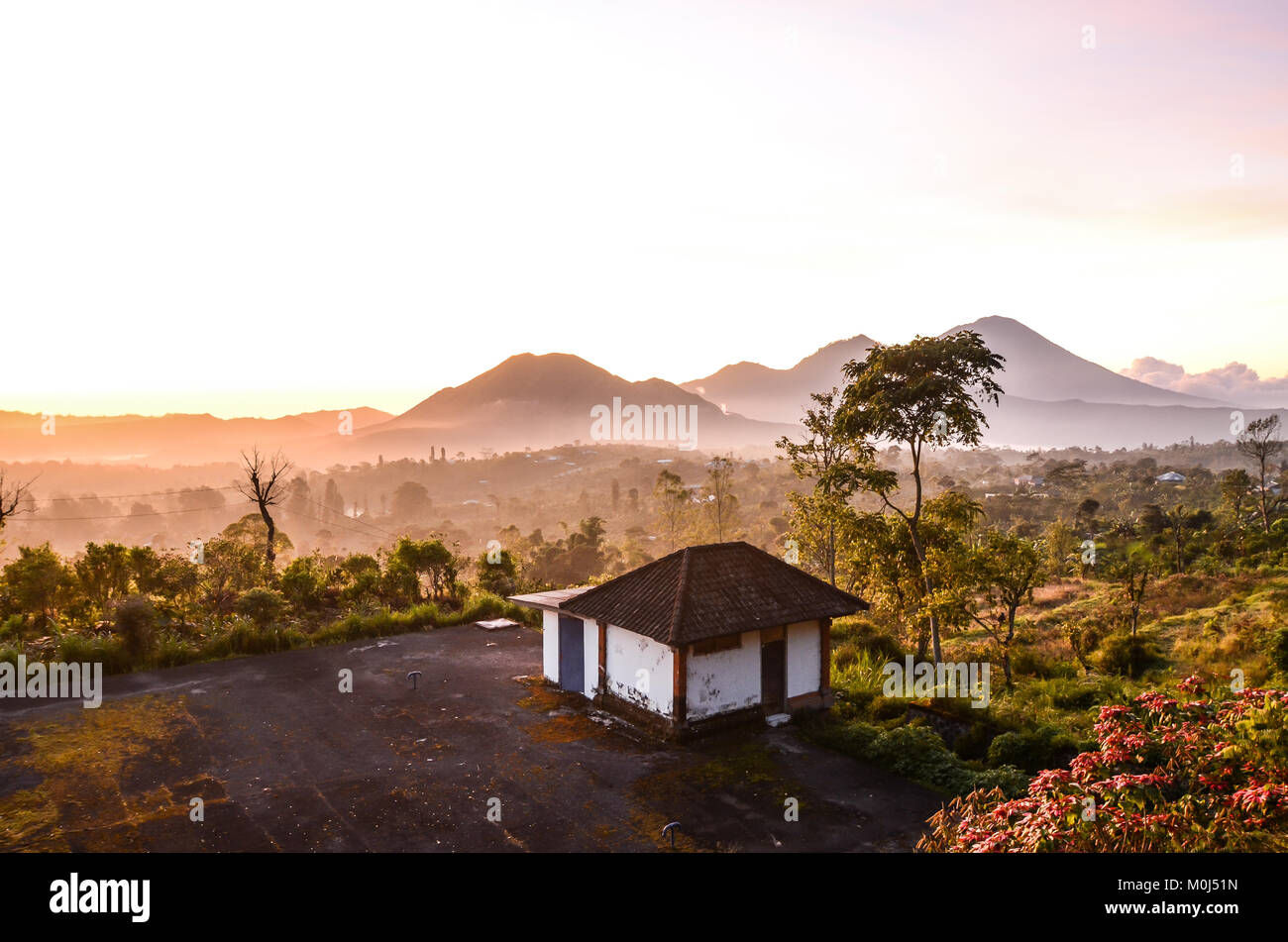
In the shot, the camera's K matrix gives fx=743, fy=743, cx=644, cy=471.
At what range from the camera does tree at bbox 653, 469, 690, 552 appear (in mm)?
45819

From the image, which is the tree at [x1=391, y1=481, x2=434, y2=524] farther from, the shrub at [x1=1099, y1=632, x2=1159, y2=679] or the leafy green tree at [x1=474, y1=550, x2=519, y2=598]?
the shrub at [x1=1099, y1=632, x2=1159, y2=679]

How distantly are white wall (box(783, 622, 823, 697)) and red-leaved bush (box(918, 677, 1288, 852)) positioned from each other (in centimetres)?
833

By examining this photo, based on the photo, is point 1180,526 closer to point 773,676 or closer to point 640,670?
point 773,676

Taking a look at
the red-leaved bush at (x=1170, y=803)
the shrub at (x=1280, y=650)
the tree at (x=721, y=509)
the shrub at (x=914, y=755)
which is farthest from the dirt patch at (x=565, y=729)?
the tree at (x=721, y=509)

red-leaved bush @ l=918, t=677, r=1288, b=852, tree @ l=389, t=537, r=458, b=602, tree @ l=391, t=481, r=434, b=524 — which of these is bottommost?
tree @ l=391, t=481, r=434, b=524

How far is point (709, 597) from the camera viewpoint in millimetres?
14352

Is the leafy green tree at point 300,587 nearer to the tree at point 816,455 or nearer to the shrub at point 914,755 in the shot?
the tree at point 816,455

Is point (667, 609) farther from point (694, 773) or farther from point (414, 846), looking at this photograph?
point (414, 846)

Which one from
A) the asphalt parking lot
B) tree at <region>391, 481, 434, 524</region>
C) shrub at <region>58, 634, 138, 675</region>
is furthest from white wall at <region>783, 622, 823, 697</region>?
tree at <region>391, 481, 434, 524</region>

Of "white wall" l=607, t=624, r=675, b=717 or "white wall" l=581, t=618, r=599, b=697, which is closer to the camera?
"white wall" l=607, t=624, r=675, b=717

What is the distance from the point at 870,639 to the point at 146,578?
2151 centimetres

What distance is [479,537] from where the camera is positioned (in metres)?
95.2

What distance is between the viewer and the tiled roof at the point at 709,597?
13.7 m
